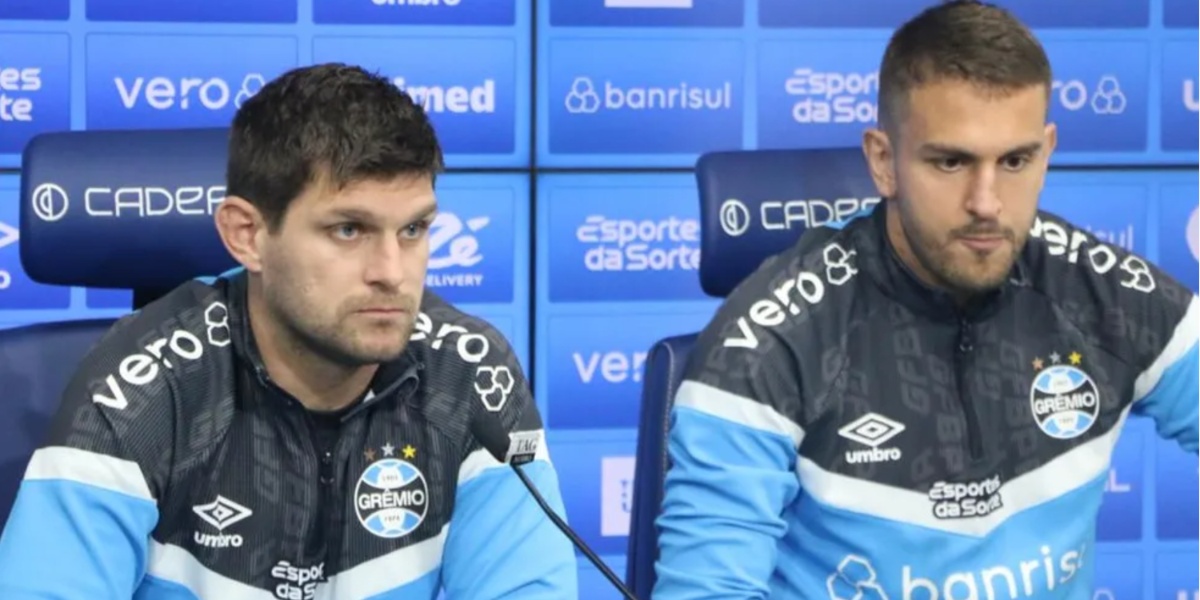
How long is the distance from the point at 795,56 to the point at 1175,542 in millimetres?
1142

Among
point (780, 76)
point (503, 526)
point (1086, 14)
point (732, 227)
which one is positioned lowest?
point (503, 526)

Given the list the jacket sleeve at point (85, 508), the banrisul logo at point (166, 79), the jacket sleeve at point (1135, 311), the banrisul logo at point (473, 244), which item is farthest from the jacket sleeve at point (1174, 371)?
the banrisul logo at point (166, 79)

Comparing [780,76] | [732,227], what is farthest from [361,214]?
[780,76]

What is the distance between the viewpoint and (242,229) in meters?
1.94

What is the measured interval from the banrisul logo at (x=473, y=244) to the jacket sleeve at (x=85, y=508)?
140cm

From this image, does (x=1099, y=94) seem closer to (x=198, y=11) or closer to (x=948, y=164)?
(x=948, y=164)

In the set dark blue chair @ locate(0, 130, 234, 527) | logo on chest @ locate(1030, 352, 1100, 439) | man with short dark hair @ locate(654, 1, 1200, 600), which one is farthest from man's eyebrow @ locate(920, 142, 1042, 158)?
dark blue chair @ locate(0, 130, 234, 527)

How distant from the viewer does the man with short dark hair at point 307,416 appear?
72.8 inches

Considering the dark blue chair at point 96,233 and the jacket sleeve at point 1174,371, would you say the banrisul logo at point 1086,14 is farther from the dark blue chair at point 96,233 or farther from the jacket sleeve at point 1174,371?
the dark blue chair at point 96,233

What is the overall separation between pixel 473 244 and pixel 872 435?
131 centimetres

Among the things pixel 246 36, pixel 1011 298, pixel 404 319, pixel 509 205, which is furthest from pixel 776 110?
pixel 404 319

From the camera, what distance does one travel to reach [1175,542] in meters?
3.51

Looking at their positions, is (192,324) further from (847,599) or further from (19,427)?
(847,599)

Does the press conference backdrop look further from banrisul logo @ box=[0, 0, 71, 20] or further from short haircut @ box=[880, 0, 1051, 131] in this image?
short haircut @ box=[880, 0, 1051, 131]
